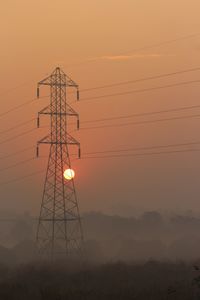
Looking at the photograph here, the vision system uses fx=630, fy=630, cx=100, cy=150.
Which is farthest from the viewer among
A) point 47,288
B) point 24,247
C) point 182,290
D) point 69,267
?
point 24,247

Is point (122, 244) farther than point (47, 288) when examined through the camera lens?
Yes

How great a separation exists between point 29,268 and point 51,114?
13.4m

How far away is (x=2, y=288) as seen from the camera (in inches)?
1316

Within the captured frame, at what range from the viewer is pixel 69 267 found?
49938 millimetres

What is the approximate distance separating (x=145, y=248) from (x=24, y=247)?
27.2 metres

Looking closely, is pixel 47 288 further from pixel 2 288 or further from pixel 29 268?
pixel 29 268

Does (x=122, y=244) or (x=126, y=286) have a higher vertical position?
(x=122, y=244)

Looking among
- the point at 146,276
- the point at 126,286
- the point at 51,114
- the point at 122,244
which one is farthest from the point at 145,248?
the point at 126,286

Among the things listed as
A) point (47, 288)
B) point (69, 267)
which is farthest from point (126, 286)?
point (69, 267)

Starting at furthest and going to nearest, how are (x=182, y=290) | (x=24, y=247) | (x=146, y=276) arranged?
(x=24, y=247), (x=146, y=276), (x=182, y=290)

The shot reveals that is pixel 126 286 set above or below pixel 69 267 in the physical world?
below

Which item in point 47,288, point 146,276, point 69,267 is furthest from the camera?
point 69,267

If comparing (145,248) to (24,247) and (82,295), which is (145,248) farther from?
(82,295)

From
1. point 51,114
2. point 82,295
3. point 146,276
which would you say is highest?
point 51,114
